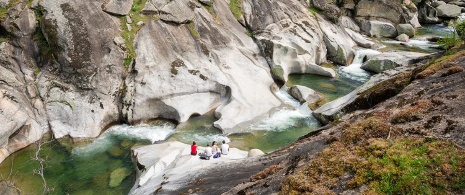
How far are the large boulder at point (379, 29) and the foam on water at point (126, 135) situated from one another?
44.4 metres

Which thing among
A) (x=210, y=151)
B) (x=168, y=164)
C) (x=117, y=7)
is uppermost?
(x=117, y=7)

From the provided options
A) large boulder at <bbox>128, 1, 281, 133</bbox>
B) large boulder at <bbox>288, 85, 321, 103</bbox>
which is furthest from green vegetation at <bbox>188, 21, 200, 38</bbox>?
large boulder at <bbox>288, 85, 321, 103</bbox>

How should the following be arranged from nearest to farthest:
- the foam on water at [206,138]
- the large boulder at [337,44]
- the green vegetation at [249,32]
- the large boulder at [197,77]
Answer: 1. the foam on water at [206,138]
2. the large boulder at [197,77]
3. the green vegetation at [249,32]
4. the large boulder at [337,44]

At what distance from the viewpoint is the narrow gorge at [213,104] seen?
13.0 m

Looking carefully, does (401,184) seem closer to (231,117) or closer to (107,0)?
(231,117)

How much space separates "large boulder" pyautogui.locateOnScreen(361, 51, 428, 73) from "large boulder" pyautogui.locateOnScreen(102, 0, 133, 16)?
31388 mm

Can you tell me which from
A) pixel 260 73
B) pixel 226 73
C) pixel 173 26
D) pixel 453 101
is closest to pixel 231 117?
pixel 226 73

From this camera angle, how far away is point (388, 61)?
4125 cm

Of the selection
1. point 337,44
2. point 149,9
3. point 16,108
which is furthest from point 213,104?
Result: point 337,44

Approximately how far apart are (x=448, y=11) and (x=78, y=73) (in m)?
79.0

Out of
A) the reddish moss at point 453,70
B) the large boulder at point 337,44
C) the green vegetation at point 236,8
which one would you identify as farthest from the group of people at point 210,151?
the large boulder at point 337,44

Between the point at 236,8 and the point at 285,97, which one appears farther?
the point at 236,8

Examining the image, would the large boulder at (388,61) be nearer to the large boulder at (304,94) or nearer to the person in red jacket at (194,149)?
the large boulder at (304,94)

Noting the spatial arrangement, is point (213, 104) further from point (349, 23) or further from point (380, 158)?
point (349, 23)
